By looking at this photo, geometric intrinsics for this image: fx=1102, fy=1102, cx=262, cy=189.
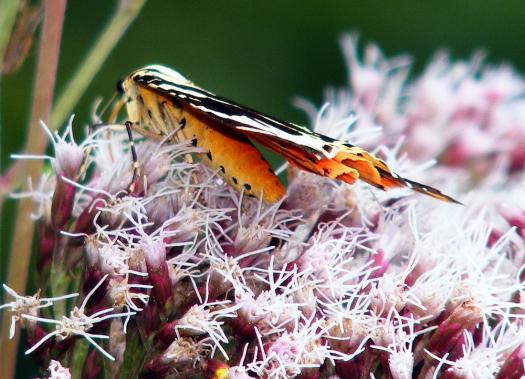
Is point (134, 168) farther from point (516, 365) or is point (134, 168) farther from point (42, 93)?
point (516, 365)

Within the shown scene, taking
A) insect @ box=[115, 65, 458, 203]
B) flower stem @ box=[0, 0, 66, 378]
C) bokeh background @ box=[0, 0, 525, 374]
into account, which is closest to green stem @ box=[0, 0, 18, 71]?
flower stem @ box=[0, 0, 66, 378]

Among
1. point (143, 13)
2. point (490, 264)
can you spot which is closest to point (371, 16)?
point (143, 13)

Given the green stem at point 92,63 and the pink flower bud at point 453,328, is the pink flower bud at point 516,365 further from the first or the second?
the green stem at point 92,63

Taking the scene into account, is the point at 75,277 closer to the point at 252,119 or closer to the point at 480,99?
the point at 252,119

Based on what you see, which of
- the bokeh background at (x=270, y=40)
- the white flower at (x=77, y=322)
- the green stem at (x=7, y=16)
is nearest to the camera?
the white flower at (x=77, y=322)

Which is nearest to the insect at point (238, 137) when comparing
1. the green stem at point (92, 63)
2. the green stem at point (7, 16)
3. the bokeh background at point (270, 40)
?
the green stem at point (92, 63)

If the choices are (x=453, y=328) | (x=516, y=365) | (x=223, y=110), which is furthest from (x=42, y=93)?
(x=516, y=365)
